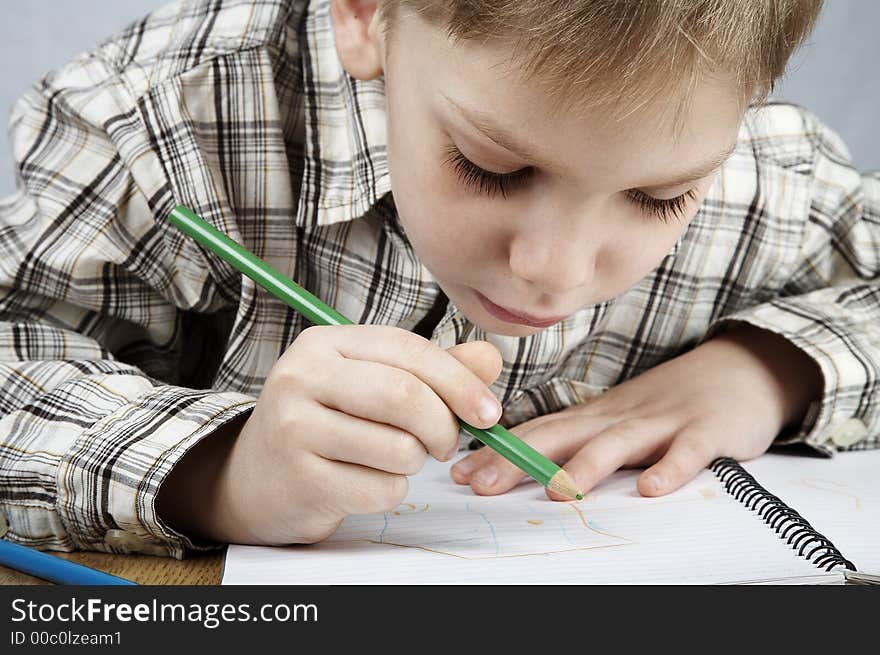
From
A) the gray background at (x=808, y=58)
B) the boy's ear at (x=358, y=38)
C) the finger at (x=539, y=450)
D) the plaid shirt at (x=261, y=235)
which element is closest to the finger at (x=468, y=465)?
the finger at (x=539, y=450)

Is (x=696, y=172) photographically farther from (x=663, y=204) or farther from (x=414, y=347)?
(x=414, y=347)

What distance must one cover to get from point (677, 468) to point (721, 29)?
10.6 inches

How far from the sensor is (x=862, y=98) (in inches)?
53.1

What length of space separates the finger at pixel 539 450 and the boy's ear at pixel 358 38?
0.80 feet

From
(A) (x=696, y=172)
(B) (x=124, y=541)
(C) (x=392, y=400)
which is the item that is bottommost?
(B) (x=124, y=541)

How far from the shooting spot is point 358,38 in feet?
1.92

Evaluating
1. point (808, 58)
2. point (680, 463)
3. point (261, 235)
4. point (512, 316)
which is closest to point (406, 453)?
point (512, 316)

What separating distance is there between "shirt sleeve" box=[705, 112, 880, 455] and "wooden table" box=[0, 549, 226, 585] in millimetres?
430

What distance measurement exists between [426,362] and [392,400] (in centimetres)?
2

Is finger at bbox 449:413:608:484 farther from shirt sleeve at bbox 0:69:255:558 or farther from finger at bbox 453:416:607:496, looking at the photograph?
shirt sleeve at bbox 0:69:255:558

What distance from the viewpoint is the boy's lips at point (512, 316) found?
53cm

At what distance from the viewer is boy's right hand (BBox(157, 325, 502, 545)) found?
44 centimetres
